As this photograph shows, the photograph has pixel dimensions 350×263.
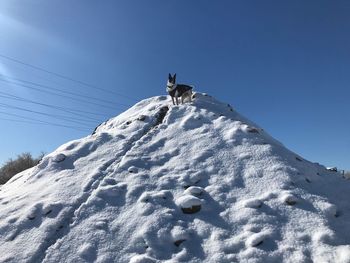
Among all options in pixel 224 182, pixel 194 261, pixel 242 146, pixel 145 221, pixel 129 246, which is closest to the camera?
pixel 194 261

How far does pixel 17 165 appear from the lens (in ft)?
84.4

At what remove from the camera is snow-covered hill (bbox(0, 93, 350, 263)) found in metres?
7.12

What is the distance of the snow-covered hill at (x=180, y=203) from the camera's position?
712cm

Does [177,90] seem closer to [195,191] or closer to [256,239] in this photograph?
[195,191]

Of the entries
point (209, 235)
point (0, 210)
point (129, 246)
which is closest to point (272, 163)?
point (209, 235)

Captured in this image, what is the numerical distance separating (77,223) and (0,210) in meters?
3.03

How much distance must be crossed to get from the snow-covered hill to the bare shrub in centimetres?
1501

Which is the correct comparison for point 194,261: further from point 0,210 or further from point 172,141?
point 0,210

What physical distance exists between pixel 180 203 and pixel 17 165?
21203 mm

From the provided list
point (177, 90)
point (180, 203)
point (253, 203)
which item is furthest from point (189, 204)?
point (177, 90)

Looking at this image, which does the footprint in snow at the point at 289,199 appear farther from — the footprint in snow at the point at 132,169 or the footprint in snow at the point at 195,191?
the footprint in snow at the point at 132,169

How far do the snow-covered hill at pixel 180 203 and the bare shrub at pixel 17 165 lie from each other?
1501 centimetres

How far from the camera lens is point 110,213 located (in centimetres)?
853

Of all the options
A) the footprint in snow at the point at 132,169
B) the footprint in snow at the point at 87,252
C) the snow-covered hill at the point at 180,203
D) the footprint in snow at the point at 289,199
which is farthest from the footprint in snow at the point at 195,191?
the footprint in snow at the point at 87,252
